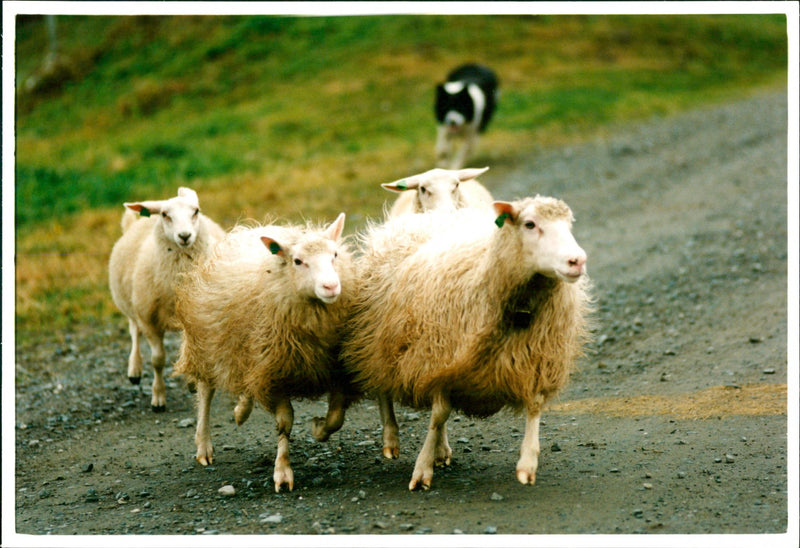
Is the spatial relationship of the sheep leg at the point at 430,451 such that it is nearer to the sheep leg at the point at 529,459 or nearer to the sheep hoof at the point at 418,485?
the sheep hoof at the point at 418,485

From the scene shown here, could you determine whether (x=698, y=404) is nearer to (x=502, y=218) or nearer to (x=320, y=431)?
(x=502, y=218)

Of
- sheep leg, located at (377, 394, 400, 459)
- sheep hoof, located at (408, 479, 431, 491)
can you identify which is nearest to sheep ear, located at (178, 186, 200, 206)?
sheep leg, located at (377, 394, 400, 459)

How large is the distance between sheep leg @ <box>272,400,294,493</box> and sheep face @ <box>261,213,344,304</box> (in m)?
0.95

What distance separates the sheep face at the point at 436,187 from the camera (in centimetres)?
862

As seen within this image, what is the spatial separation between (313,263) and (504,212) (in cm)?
133

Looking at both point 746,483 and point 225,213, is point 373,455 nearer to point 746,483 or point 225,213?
point 746,483

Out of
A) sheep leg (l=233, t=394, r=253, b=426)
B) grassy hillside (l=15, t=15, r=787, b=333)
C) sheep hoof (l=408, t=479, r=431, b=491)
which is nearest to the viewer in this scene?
sheep hoof (l=408, t=479, r=431, b=491)

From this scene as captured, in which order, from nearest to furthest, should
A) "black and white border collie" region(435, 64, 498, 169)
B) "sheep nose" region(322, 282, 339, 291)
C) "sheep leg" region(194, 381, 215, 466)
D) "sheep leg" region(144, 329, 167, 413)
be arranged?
1. "sheep nose" region(322, 282, 339, 291)
2. "sheep leg" region(194, 381, 215, 466)
3. "sheep leg" region(144, 329, 167, 413)
4. "black and white border collie" region(435, 64, 498, 169)

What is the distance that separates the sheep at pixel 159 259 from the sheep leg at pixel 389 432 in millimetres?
2139

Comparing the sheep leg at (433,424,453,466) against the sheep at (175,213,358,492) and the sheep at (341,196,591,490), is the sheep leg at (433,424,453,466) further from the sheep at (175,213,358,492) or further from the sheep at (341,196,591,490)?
the sheep at (175,213,358,492)

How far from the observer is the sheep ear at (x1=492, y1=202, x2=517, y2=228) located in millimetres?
5938

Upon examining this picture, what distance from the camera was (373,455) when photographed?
24.7ft

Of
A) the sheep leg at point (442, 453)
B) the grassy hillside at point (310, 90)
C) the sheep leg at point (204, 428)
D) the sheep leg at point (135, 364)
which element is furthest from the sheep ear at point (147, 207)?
the grassy hillside at point (310, 90)

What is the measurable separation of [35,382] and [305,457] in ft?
13.1
